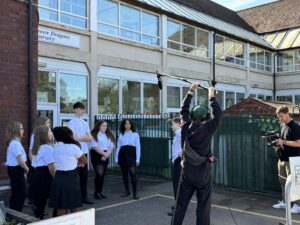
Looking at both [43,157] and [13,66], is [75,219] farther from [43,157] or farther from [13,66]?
[13,66]

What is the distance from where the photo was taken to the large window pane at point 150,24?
632 inches

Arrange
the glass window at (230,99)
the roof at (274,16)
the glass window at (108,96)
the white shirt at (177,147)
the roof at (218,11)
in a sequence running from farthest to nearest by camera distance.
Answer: the roof at (274,16)
the roof at (218,11)
the glass window at (230,99)
the glass window at (108,96)
the white shirt at (177,147)

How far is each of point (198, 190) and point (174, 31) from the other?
14.1 metres

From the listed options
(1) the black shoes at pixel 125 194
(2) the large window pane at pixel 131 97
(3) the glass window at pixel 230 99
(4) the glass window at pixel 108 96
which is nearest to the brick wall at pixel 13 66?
(1) the black shoes at pixel 125 194

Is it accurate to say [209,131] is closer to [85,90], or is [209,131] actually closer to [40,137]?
[40,137]

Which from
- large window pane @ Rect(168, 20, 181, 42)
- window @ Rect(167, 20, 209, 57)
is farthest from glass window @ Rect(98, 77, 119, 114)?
large window pane @ Rect(168, 20, 181, 42)

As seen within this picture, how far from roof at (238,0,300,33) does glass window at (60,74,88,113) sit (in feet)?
66.1

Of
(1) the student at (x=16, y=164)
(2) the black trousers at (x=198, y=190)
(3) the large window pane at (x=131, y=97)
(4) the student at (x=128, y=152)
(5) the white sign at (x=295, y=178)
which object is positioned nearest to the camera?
(2) the black trousers at (x=198, y=190)

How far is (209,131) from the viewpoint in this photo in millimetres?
4566

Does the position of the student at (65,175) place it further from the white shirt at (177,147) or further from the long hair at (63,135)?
the white shirt at (177,147)

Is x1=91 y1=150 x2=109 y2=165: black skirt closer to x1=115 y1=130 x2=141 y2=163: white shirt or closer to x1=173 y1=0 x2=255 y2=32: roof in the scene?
x1=115 y1=130 x2=141 y2=163: white shirt

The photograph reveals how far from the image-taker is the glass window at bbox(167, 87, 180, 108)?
17.3 metres

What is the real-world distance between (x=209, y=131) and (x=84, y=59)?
9331 millimetres

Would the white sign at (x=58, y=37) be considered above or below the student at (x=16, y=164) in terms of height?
above
